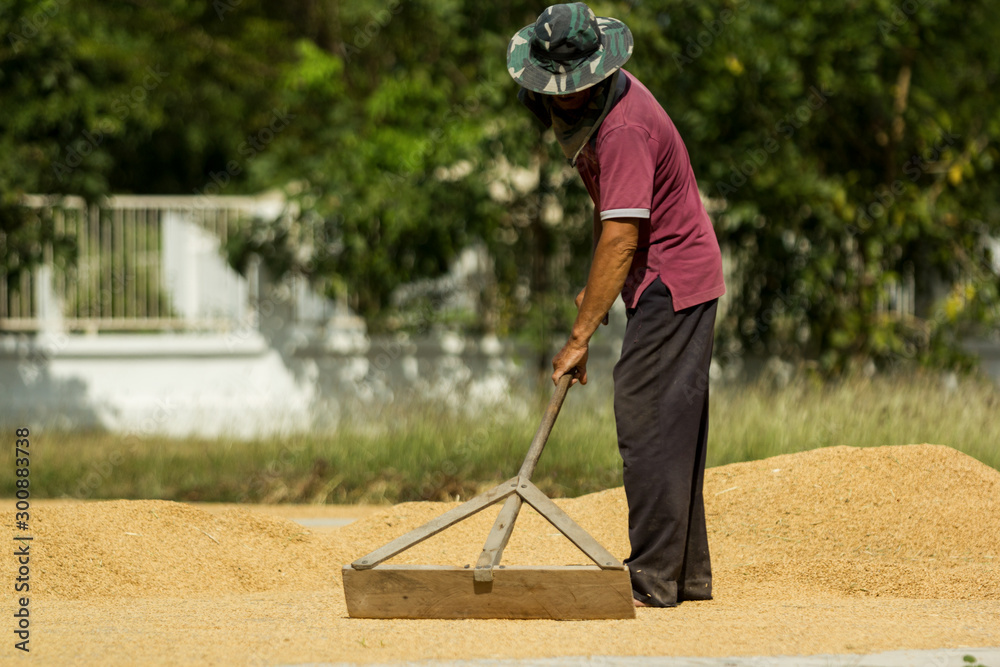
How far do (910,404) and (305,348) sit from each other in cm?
581

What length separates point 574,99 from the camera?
4.02 metres

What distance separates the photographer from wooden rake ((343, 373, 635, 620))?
12.3 ft

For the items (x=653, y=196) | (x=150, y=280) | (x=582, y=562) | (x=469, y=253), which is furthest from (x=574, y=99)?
(x=150, y=280)

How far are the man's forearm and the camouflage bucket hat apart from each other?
49 centimetres

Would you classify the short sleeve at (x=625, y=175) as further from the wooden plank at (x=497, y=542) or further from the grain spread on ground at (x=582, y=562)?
the grain spread on ground at (x=582, y=562)

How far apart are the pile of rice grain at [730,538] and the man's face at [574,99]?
1.90 meters

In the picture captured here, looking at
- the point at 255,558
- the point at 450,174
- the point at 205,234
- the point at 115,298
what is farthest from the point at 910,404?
the point at 115,298

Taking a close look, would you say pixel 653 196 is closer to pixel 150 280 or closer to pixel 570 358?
pixel 570 358

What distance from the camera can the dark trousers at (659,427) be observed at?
4.11 m

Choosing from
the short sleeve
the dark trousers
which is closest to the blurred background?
the dark trousers

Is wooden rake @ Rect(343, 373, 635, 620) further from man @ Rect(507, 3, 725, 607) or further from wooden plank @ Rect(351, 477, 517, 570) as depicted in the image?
man @ Rect(507, 3, 725, 607)

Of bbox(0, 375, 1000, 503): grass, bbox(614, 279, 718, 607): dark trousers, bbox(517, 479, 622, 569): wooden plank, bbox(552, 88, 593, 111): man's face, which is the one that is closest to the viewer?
bbox(517, 479, 622, 569): wooden plank

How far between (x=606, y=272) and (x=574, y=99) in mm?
605

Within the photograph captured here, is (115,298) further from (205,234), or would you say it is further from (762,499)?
(762,499)
